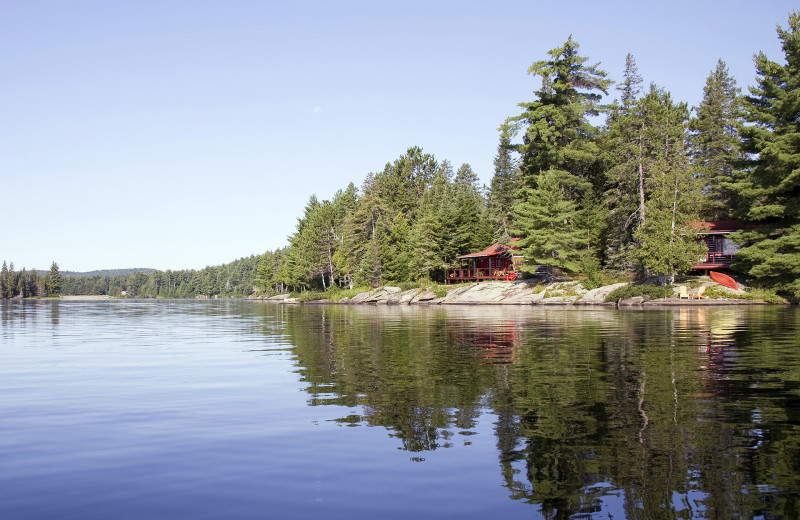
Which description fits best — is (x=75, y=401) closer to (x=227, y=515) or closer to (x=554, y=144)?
(x=227, y=515)

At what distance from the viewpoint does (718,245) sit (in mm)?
57156

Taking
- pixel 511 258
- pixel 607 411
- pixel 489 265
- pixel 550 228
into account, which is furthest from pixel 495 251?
pixel 607 411

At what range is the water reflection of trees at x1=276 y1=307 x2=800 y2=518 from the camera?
5824mm

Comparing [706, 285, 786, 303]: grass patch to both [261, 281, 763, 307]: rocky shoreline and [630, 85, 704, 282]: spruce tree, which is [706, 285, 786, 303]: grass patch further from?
[630, 85, 704, 282]: spruce tree

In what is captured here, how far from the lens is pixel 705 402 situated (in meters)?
9.70

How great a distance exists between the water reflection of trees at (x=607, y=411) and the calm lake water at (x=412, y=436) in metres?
0.04

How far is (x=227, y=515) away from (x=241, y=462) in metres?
1.70

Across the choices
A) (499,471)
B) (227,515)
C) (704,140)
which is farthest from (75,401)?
(704,140)

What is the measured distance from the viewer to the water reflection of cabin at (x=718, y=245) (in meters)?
55.3

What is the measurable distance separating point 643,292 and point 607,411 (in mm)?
43430

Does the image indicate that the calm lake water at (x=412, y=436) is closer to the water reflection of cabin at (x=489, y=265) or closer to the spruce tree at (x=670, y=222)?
the spruce tree at (x=670, y=222)

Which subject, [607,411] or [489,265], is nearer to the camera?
[607,411]

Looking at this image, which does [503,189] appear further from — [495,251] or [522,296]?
[522,296]

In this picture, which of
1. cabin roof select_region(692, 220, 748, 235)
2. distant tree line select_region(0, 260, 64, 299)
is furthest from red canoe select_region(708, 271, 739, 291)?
distant tree line select_region(0, 260, 64, 299)
